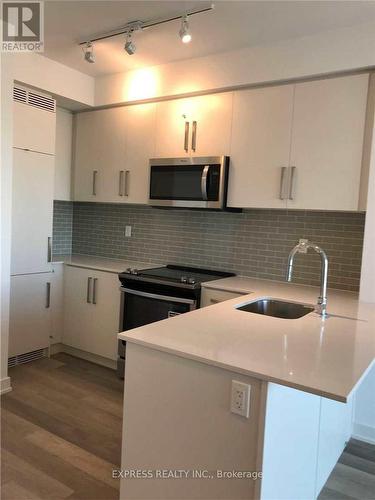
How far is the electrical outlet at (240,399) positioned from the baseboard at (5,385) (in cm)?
228

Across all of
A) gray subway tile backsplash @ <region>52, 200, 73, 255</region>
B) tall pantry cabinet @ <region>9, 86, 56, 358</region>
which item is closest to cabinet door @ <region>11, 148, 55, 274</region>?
tall pantry cabinet @ <region>9, 86, 56, 358</region>

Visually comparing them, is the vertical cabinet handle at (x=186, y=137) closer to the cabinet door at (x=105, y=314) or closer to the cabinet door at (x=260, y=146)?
the cabinet door at (x=260, y=146)

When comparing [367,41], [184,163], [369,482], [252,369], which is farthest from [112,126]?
[369,482]

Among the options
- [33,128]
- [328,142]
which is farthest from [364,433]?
[33,128]

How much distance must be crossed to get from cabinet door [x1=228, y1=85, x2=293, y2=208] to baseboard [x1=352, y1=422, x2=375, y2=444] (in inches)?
61.6

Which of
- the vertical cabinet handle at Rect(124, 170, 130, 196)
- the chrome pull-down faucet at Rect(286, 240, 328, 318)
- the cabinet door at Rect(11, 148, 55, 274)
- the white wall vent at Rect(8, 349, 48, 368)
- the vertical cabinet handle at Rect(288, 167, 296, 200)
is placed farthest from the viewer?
the vertical cabinet handle at Rect(124, 170, 130, 196)

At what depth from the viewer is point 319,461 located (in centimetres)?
192

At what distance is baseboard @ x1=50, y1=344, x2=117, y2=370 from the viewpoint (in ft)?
11.9

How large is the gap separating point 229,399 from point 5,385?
7.49 feet

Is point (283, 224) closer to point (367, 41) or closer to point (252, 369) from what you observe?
point (367, 41)

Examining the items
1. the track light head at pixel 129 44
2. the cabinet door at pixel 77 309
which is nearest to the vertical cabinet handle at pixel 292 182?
the track light head at pixel 129 44

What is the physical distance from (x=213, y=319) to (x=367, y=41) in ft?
6.51

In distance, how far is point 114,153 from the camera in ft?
12.4

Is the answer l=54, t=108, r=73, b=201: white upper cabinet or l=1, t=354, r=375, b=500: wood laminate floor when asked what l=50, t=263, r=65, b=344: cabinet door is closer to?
l=1, t=354, r=375, b=500: wood laminate floor
